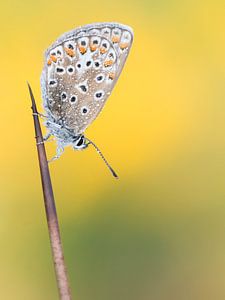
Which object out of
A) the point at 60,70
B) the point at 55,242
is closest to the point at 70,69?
the point at 60,70

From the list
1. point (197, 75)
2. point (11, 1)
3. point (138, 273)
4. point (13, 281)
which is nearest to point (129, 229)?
point (138, 273)

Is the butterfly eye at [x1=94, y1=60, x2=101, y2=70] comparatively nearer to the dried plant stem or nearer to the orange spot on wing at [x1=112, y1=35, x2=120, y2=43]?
the orange spot on wing at [x1=112, y1=35, x2=120, y2=43]

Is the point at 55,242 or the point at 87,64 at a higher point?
the point at 87,64

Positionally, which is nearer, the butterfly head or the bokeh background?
the butterfly head

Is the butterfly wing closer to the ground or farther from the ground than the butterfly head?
farther from the ground

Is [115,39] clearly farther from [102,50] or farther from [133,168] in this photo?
[133,168]

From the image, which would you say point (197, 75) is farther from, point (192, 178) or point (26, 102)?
point (26, 102)

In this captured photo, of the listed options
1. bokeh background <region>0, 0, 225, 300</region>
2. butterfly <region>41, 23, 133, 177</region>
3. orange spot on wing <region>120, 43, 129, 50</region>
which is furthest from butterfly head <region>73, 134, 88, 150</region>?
bokeh background <region>0, 0, 225, 300</region>
